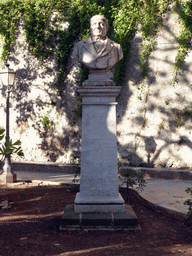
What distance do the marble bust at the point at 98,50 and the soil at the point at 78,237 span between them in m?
2.27

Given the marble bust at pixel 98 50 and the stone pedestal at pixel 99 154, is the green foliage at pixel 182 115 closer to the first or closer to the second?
the marble bust at pixel 98 50

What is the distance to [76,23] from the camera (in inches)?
337

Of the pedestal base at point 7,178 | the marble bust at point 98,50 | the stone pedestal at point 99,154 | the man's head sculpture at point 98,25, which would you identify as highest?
the man's head sculpture at point 98,25

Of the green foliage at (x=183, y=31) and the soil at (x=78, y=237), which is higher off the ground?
the green foliage at (x=183, y=31)

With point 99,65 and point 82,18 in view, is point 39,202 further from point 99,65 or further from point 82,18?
point 82,18

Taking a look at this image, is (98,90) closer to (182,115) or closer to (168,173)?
(168,173)

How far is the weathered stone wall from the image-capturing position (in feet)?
25.4

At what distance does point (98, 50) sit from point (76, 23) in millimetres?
5482

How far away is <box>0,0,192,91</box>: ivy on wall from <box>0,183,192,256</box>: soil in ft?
17.3

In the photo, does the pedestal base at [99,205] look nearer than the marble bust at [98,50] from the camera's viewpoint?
Yes

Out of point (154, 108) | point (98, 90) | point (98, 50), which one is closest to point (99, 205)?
point (98, 90)

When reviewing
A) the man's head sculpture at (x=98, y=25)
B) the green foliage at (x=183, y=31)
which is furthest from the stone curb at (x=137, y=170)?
the man's head sculpture at (x=98, y=25)

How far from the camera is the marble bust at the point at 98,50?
3660 mm

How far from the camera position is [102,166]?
3541 mm
